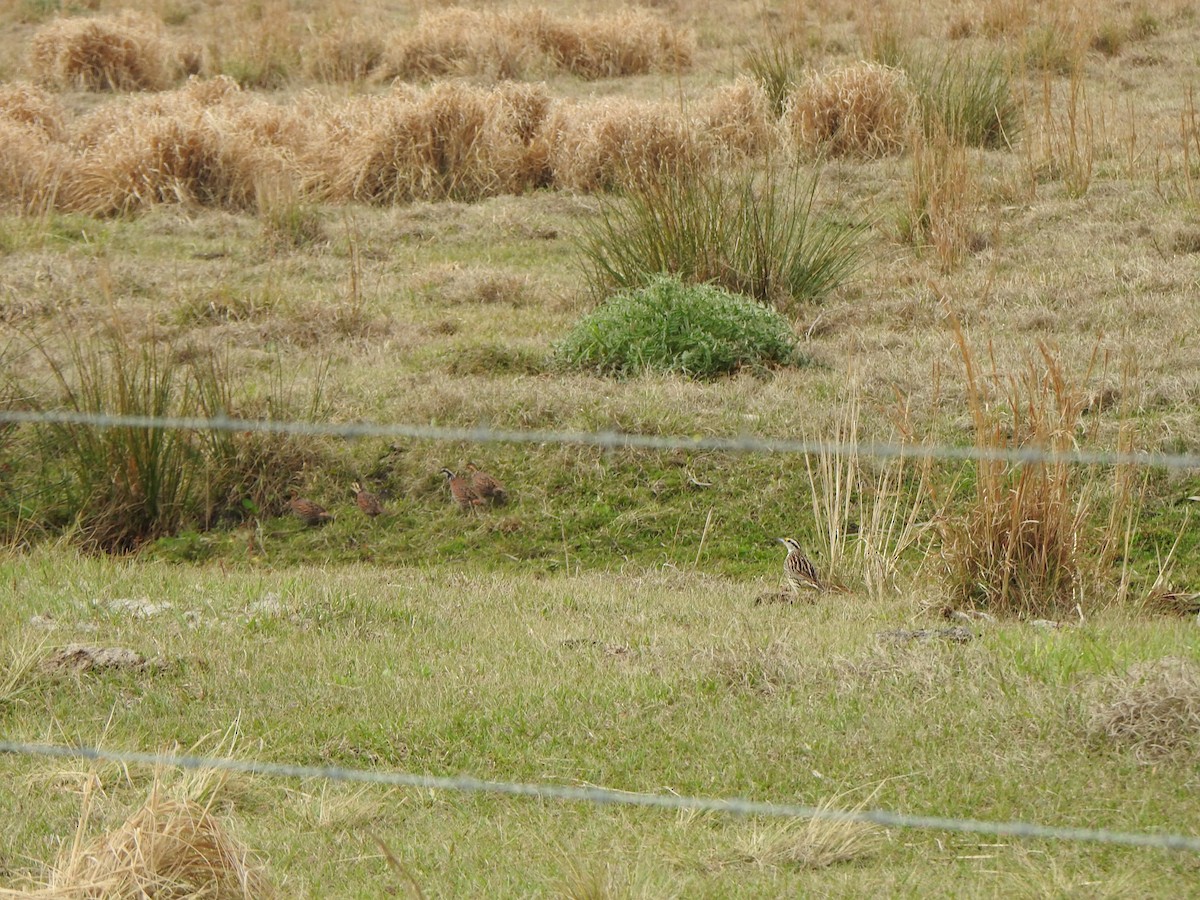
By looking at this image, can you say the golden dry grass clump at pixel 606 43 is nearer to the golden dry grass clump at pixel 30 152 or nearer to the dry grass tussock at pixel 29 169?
the golden dry grass clump at pixel 30 152

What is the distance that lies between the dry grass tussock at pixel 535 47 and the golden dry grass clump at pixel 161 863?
14959mm

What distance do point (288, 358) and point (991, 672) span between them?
600 centimetres

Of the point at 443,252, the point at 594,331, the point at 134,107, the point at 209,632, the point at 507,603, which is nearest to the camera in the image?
the point at 209,632

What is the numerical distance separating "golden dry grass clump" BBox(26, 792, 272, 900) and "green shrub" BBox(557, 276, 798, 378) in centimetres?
555

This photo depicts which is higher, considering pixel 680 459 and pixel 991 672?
pixel 991 672

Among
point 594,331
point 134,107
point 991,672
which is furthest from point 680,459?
point 134,107

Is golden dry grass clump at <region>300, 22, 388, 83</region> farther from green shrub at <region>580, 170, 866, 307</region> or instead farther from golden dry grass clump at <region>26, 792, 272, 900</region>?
golden dry grass clump at <region>26, 792, 272, 900</region>

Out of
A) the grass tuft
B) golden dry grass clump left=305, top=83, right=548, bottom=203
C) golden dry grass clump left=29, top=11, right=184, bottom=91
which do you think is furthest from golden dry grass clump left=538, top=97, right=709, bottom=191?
golden dry grass clump left=29, top=11, right=184, bottom=91

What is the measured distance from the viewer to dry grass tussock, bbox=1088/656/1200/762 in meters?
4.12

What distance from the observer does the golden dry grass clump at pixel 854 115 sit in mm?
13227

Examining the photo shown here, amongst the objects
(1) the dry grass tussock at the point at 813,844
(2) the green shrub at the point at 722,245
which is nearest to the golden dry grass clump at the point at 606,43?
(2) the green shrub at the point at 722,245

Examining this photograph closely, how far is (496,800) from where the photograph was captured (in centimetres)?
423

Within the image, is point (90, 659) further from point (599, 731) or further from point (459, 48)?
point (459, 48)

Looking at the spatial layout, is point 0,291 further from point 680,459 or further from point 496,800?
point 496,800
